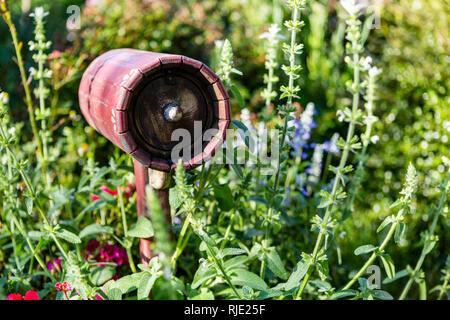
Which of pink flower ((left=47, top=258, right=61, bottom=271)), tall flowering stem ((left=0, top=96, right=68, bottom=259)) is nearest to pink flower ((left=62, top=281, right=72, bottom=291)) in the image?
tall flowering stem ((left=0, top=96, right=68, bottom=259))

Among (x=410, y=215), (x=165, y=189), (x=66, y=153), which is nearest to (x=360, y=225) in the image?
(x=410, y=215)

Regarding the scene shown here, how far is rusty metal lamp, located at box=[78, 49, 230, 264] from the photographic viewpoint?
142cm

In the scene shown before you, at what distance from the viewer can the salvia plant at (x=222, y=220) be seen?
1.48m

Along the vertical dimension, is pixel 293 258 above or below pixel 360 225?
above

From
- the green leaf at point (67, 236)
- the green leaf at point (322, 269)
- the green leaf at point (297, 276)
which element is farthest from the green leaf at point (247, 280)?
Answer: the green leaf at point (67, 236)

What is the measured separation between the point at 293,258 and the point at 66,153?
6.10ft

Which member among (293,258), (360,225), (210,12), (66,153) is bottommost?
(360,225)

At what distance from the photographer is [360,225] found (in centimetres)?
297

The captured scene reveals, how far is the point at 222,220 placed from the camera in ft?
6.53

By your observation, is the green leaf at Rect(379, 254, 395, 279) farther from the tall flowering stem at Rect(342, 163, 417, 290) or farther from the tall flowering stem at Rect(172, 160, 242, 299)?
the tall flowering stem at Rect(172, 160, 242, 299)

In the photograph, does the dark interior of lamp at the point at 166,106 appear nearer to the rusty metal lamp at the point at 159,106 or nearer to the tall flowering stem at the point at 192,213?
the rusty metal lamp at the point at 159,106

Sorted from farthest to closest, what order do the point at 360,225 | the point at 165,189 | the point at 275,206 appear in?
the point at 360,225 → the point at 275,206 → the point at 165,189
